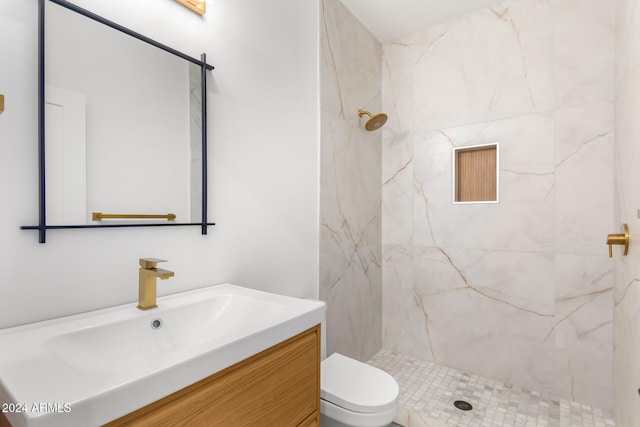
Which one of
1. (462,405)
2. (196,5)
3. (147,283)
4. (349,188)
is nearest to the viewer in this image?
(147,283)

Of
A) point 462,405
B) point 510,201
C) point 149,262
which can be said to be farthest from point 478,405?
point 149,262

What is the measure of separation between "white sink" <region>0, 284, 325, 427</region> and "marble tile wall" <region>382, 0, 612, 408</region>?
5.55 feet

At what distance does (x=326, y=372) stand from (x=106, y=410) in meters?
1.17

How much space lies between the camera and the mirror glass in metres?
0.99

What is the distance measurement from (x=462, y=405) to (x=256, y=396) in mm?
1729

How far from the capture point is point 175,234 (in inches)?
51.3

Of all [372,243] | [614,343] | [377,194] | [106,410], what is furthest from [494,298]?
[106,410]

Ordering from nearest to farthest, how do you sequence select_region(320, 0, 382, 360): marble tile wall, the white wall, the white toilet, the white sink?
the white sink → the white wall → the white toilet → select_region(320, 0, 382, 360): marble tile wall

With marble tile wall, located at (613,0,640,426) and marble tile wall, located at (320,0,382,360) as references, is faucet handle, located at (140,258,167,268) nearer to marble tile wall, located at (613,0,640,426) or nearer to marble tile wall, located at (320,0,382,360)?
marble tile wall, located at (320,0,382,360)

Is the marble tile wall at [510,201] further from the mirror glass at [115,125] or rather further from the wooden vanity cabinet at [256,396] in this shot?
the mirror glass at [115,125]

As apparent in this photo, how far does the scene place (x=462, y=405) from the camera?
2.02 m

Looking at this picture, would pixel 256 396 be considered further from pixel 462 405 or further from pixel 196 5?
pixel 462 405

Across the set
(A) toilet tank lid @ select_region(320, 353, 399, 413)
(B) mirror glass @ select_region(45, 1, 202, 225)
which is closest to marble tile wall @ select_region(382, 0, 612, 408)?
(A) toilet tank lid @ select_region(320, 353, 399, 413)

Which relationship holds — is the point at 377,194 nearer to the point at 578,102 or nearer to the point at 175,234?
the point at 578,102
